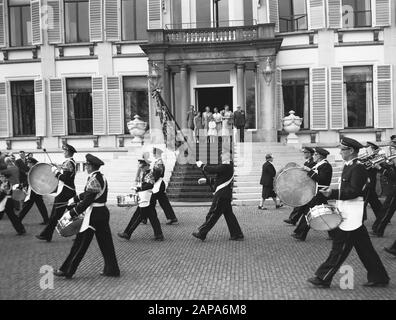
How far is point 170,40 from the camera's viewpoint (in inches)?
896

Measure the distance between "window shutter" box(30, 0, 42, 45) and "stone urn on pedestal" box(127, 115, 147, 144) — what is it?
6043 mm

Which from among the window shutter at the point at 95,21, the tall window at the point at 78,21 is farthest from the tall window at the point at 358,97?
the tall window at the point at 78,21

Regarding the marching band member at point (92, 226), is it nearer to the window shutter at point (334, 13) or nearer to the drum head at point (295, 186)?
the drum head at point (295, 186)

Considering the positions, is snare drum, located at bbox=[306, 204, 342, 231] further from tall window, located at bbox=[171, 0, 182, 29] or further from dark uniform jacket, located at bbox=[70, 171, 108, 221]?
tall window, located at bbox=[171, 0, 182, 29]

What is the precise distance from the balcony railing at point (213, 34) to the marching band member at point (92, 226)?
1508 cm

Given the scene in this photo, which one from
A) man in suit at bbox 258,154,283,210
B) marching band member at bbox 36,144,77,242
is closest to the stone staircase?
man in suit at bbox 258,154,283,210

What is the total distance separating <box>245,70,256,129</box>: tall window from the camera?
23.3 meters

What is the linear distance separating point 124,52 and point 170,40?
251 cm

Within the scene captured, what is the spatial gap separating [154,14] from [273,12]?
5.22 metres

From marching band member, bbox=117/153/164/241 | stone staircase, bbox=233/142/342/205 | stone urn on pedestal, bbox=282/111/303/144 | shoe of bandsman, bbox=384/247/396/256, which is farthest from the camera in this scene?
stone urn on pedestal, bbox=282/111/303/144

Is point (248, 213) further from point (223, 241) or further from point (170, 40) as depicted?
point (170, 40)

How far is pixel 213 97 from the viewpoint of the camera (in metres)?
24.3

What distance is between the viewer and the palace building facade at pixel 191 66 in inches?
888
